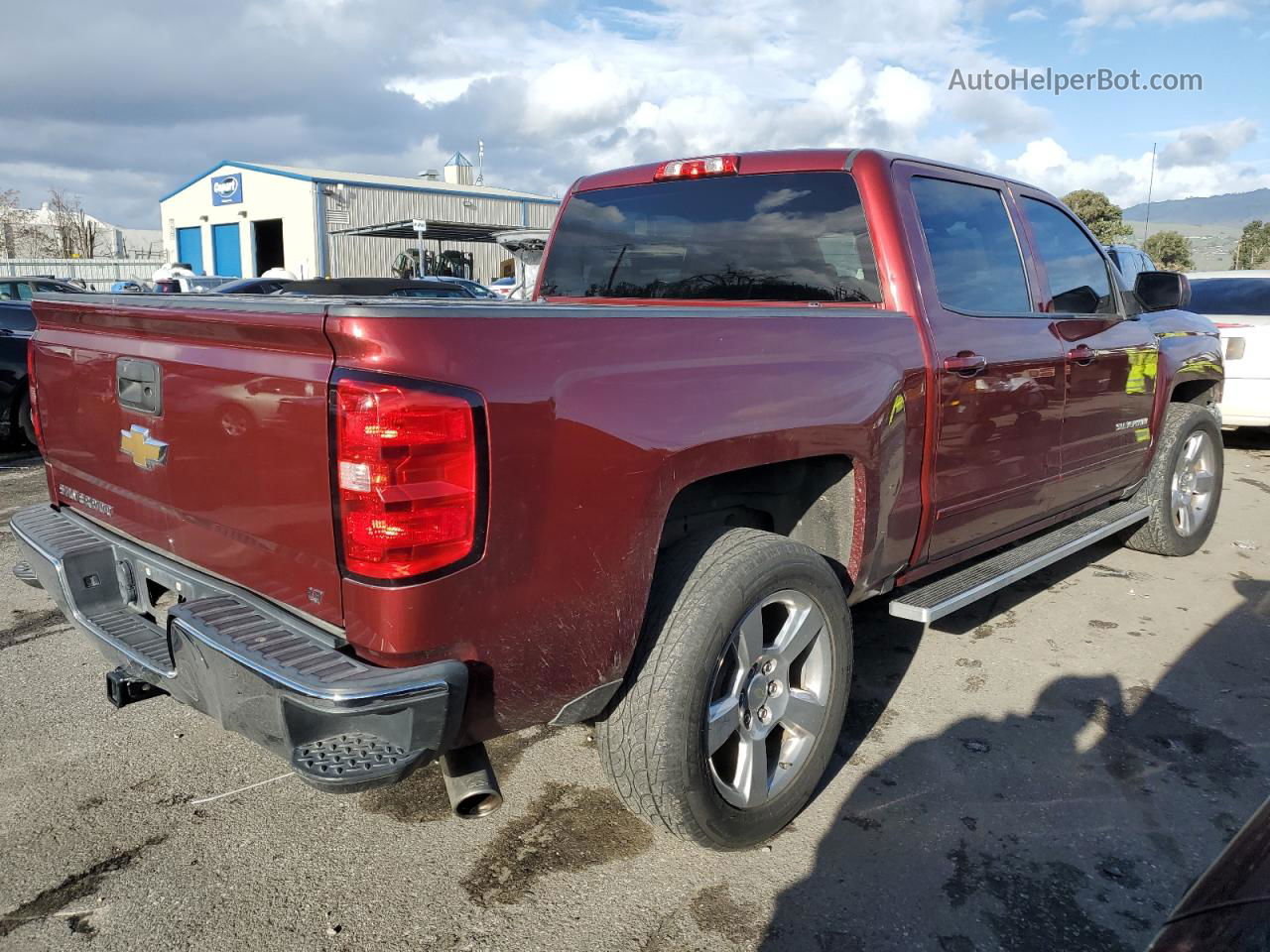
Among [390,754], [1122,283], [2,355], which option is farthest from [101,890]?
[2,355]

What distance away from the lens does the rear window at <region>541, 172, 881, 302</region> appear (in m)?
3.35

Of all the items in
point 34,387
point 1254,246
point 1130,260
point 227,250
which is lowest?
point 34,387

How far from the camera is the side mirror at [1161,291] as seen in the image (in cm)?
443

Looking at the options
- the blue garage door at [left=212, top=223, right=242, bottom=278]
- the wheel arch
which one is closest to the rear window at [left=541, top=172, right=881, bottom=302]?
the wheel arch

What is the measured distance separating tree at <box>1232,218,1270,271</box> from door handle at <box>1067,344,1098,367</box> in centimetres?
3930

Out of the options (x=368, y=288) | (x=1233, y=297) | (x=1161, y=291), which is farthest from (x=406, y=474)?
(x=1233, y=297)

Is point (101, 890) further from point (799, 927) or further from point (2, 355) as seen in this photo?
point (2, 355)

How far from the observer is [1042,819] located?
2871 millimetres

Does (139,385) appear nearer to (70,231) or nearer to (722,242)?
(722,242)

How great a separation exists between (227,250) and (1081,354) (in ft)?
132

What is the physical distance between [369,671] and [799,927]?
1.28m

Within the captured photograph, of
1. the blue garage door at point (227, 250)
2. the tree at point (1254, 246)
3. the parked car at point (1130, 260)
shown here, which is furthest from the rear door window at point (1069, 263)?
the tree at point (1254, 246)

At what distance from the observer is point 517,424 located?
1.98 m

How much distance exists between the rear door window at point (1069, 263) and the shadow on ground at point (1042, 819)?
1.60 m
